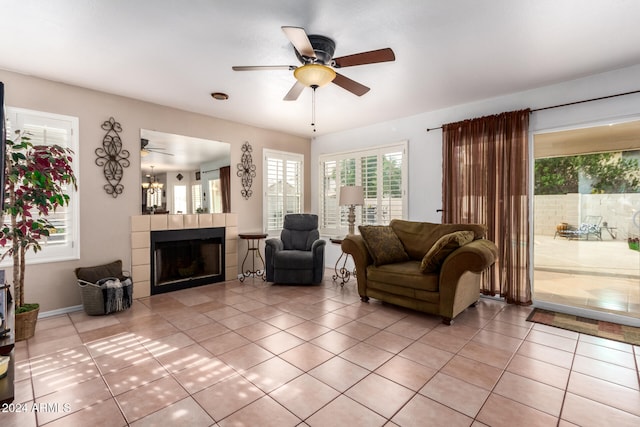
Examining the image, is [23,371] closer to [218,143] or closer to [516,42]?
[218,143]

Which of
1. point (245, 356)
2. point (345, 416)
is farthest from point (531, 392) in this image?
point (245, 356)

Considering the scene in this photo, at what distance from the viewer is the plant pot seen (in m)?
2.66

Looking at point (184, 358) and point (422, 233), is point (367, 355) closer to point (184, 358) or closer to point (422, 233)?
point (184, 358)

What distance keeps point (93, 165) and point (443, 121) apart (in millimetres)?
4518

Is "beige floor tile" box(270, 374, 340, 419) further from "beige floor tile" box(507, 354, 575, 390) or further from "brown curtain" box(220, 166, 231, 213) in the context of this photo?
"brown curtain" box(220, 166, 231, 213)

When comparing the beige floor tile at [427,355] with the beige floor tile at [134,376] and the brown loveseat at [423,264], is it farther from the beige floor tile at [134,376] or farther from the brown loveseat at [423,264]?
the beige floor tile at [134,376]

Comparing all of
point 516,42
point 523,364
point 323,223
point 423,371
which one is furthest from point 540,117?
point 323,223

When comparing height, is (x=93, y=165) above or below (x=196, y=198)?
above

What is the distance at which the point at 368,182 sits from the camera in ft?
17.1

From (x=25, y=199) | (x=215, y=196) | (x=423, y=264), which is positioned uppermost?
(x=215, y=196)

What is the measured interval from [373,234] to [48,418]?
10.3 feet

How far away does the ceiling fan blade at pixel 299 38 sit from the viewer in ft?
6.33

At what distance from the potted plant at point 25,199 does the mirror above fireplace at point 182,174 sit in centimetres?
111

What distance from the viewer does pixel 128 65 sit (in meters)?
2.96
